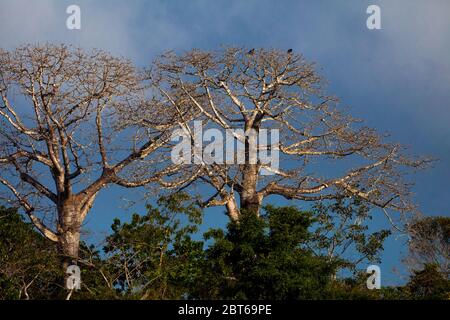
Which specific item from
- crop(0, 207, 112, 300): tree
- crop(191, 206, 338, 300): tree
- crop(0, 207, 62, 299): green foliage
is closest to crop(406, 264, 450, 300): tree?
crop(191, 206, 338, 300): tree

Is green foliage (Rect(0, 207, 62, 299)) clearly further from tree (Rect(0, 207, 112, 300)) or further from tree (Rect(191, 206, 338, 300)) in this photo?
tree (Rect(191, 206, 338, 300))

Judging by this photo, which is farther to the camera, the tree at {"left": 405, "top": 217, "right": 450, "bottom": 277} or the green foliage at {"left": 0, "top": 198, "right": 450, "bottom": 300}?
the tree at {"left": 405, "top": 217, "right": 450, "bottom": 277}

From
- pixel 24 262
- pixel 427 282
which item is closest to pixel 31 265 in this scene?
pixel 24 262

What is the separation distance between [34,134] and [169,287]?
7.43m

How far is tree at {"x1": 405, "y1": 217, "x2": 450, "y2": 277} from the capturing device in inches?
958

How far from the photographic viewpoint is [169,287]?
48.6 feet

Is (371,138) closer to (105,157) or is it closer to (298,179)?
(298,179)

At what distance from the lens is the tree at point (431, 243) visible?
79.8 feet

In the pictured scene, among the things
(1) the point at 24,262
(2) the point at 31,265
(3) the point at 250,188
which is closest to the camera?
(1) the point at 24,262

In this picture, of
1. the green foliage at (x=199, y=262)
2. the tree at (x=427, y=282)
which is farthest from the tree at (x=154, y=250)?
the tree at (x=427, y=282)

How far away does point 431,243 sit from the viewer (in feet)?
83.4

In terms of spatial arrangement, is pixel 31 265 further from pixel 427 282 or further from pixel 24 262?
pixel 427 282
